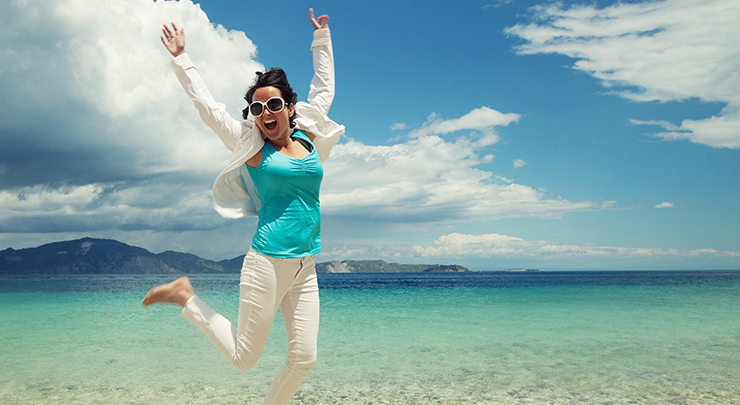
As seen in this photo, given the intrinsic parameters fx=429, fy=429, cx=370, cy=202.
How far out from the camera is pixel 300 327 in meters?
2.73

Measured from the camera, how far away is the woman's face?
265 cm

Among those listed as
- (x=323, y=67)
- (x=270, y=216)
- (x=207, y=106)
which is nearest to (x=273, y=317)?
(x=270, y=216)

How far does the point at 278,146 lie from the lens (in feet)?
9.07

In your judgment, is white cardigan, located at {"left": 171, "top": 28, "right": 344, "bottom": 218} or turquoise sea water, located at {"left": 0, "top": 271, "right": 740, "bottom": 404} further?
turquoise sea water, located at {"left": 0, "top": 271, "right": 740, "bottom": 404}

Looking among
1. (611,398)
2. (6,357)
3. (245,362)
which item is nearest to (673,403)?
(611,398)

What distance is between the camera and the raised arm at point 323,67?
319 cm

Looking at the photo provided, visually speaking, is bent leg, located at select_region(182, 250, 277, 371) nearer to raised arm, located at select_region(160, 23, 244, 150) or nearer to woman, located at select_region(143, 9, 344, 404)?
woman, located at select_region(143, 9, 344, 404)

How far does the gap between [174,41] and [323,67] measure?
1.03 meters

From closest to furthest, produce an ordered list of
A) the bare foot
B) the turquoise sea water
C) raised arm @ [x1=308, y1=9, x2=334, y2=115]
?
1. the bare foot
2. raised arm @ [x1=308, y1=9, x2=334, y2=115]
3. the turquoise sea water

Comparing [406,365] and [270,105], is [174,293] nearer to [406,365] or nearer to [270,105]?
[270,105]

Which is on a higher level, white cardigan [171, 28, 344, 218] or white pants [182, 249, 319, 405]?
white cardigan [171, 28, 344, 218]

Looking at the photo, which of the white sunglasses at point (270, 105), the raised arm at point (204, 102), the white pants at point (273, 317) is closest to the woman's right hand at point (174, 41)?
the raised arm at point (204, 102)

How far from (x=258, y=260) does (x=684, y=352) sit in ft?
27.0

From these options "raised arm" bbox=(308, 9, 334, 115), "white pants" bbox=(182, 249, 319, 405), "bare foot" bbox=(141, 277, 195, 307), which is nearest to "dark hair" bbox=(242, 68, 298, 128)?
"raised arm" bbox=(308, 9, 334, 115)
